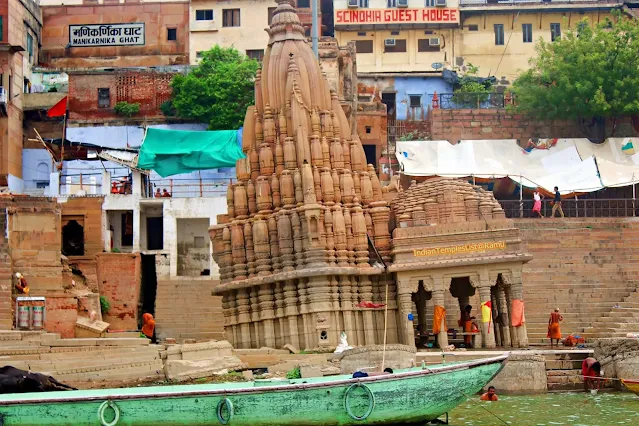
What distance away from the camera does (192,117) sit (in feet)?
149

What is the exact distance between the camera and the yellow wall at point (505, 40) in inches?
2031

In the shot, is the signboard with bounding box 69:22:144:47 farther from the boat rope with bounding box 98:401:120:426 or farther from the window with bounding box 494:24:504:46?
the boat rope with bounding box 98:401:120:426

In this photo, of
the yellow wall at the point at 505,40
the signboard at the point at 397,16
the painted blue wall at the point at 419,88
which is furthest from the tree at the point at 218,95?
the yellow wall at the point at 505,40

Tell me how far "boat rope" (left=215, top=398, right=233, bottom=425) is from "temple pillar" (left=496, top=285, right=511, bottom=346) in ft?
36.8

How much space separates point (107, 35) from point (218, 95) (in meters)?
7.07

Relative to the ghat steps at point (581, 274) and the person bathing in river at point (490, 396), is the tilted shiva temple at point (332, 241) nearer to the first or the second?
the ghat steps at point (581, 274)

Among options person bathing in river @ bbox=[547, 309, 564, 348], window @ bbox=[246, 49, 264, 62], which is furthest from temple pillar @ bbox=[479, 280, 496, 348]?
window @ bbox=[246, 49, 264, 62]

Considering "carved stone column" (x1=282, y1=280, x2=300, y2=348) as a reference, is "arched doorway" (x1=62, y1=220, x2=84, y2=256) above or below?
above

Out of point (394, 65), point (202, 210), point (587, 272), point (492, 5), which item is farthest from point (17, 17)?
point (587, 272)

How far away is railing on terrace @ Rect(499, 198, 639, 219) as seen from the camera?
4016 cm

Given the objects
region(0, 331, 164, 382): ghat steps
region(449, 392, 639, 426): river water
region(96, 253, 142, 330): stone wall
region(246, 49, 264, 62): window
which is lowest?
region(449, 392, 639, 426): river water

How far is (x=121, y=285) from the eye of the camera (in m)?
38.3

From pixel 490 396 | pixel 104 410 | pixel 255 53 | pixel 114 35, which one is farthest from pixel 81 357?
pixel 255 53

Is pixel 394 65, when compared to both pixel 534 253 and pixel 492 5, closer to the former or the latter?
pixel 492 5
